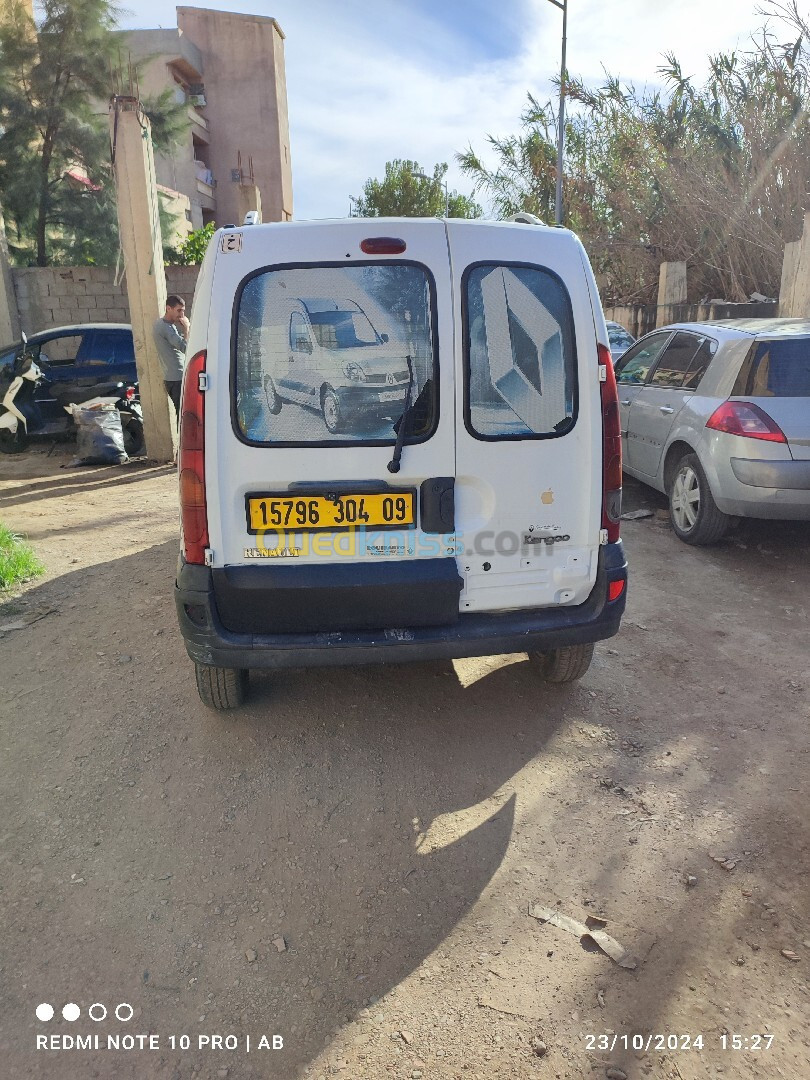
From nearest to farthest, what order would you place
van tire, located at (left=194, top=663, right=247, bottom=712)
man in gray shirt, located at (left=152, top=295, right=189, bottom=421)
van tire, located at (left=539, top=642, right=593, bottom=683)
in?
van tire, located at (left=194, top=663, right=247, bottom=712) < van tire, located at (left=539, top=642, right=593, bottom=683) < man in gray shirt, located at (left=152, top=295, right=189, bottom=421)

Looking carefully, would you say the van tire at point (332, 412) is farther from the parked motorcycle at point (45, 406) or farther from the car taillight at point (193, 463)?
the parked motorcycle at point (45, 406)

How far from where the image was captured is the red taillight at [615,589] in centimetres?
316

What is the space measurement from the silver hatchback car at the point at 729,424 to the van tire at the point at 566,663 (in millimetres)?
2366

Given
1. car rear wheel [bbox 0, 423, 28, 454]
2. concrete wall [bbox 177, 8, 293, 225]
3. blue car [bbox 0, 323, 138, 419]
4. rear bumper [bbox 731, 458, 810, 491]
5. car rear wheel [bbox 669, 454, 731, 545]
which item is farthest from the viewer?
concrete wall [bbox 177, 8, 293, 225]

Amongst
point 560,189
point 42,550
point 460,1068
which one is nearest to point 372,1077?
point 460,1068

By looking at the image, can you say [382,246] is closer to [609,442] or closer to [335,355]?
[335,355]

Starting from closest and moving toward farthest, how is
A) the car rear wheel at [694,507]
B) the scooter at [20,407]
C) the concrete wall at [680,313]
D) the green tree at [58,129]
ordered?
the car rear wheel at [694,507], the scooter at [20,407], the concrete wall at [680,313], the green tree at [58,129]

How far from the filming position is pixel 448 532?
117 inches

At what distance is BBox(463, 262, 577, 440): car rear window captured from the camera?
2.91 meters

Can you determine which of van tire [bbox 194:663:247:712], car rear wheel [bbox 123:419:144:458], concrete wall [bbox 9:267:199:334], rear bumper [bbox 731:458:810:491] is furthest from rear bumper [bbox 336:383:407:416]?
concrete wall [bbox 9:267:199:334]

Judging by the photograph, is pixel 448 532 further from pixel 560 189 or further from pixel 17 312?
pixel 560 189

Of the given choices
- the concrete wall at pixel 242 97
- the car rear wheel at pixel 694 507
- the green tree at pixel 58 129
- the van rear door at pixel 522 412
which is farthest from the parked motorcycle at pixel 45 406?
the concrete wall at pixel 242 97

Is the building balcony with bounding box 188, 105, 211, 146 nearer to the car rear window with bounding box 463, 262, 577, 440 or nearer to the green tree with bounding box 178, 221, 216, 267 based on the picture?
the green tree with bounding box 178, 221, 216, 267

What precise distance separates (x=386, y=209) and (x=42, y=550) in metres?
45.6
